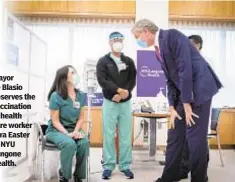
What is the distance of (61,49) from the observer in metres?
3.69

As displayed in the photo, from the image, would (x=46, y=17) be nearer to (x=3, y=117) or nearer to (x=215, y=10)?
(x=215, y=10)

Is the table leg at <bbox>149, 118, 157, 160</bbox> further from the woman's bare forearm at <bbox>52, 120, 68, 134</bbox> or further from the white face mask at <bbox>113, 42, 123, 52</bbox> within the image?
the woman's bare forearm at <bbox>52, 120, 68, 134</bbox>

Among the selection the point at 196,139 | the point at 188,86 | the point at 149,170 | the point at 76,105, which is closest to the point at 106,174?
the point at 149,170

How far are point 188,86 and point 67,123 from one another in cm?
88

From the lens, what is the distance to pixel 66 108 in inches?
74.2

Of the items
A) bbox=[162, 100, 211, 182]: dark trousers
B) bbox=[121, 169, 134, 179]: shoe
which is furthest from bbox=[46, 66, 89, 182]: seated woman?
bbox=[162, 100, 211, 182]: dark trousers

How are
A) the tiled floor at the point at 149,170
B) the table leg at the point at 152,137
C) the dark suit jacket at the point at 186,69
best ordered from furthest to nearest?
the table leg at the point at 152,137, the tiled floor at the point at 149,170, the dark suit jacket at the point at 186,69

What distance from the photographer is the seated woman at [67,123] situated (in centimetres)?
175

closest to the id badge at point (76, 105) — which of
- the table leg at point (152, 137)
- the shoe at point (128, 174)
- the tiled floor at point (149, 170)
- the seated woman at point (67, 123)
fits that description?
the seated woman at point (67, 123)

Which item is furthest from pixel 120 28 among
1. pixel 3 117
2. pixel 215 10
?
pixel 3 117

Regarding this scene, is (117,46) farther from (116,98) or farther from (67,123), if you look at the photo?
(67,123)

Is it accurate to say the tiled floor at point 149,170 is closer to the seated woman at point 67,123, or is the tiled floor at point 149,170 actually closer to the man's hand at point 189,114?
the seated woman at point 67,123

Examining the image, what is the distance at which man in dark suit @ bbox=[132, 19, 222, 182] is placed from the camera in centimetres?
138

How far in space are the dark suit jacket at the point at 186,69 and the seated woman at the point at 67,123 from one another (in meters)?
0.68
